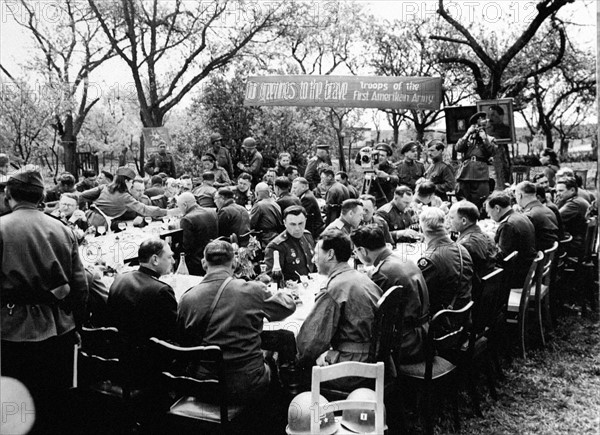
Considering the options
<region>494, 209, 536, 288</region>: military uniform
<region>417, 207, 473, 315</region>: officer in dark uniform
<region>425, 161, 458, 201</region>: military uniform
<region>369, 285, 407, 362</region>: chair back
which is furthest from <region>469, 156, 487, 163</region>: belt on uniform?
<region>369, 285, 407, 362</region>: chair back

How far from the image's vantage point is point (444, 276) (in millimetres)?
4504

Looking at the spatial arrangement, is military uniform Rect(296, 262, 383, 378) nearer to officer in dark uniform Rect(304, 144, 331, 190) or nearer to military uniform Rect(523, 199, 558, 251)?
military uniform Rect(523, 199, 558, 251)

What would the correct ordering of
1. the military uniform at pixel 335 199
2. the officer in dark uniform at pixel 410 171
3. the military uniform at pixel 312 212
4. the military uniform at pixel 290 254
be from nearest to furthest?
the military uniform at pixel 290 254 → the military uniform at pixel 312 212 → the military uniform at pixel 335 199 → the officer in dark uniform at pixel 410 171

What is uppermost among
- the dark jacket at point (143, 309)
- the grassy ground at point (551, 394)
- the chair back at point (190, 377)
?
the dark jacket at point (143, 309)

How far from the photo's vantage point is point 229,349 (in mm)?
3422

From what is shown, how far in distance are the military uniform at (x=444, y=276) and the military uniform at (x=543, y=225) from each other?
2278mm

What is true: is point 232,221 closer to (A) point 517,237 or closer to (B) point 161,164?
(A) point 517,237

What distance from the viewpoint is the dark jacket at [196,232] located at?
652 centimetres

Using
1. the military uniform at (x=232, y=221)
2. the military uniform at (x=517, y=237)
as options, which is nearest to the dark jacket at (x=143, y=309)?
the military uniform at (x=232, y=221)

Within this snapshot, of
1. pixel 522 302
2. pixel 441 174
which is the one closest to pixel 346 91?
pixel 441 174

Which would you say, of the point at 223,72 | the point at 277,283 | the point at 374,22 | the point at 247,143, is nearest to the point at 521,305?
the point at 277,283

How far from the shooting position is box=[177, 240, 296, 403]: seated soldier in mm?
3418

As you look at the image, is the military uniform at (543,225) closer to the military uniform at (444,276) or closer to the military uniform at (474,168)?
the military uniform at (444,276)

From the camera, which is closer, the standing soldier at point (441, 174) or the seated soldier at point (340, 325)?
the seated soldier at point (340, 325)
